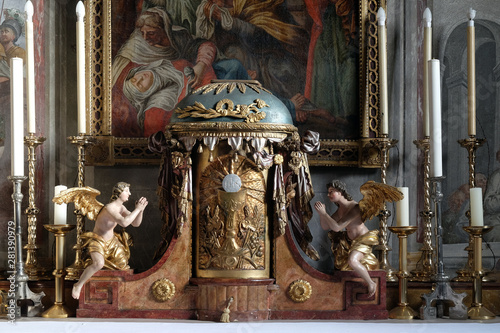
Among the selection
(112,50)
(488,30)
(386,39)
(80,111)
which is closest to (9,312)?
(80,111)

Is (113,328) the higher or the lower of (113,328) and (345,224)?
the lower

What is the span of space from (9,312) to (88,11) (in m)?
2.75

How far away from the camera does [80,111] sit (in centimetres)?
712

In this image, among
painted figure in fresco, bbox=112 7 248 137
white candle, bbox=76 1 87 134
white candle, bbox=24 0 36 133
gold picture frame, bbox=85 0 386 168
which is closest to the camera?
white candle, bbox=24 0 36 133

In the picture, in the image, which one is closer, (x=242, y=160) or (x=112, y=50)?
(x=242, y=160)

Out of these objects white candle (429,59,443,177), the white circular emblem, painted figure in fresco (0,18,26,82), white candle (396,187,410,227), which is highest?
painted figure in fresco (0,18,26,82)

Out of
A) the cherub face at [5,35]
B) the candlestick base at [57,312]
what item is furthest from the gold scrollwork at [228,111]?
the cherub face at [5,35]

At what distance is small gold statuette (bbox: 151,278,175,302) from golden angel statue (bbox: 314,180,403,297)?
4.05ft

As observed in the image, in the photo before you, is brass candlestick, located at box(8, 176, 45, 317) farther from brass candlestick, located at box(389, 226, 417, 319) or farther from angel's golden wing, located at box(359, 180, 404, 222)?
brass candlestick, located at box(389, 226, 417, 319)

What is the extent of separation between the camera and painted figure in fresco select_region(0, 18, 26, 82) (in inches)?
298

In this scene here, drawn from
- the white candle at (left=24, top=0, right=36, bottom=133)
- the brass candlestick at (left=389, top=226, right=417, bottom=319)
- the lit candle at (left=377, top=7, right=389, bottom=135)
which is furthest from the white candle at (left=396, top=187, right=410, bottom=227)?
the white candle at (left=24, top=0, right=36, bottom=133)

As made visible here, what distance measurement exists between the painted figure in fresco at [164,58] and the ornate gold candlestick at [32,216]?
1.02 meters

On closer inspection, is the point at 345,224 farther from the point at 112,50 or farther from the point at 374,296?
the point at 112,50

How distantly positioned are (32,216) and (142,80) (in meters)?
1.62
